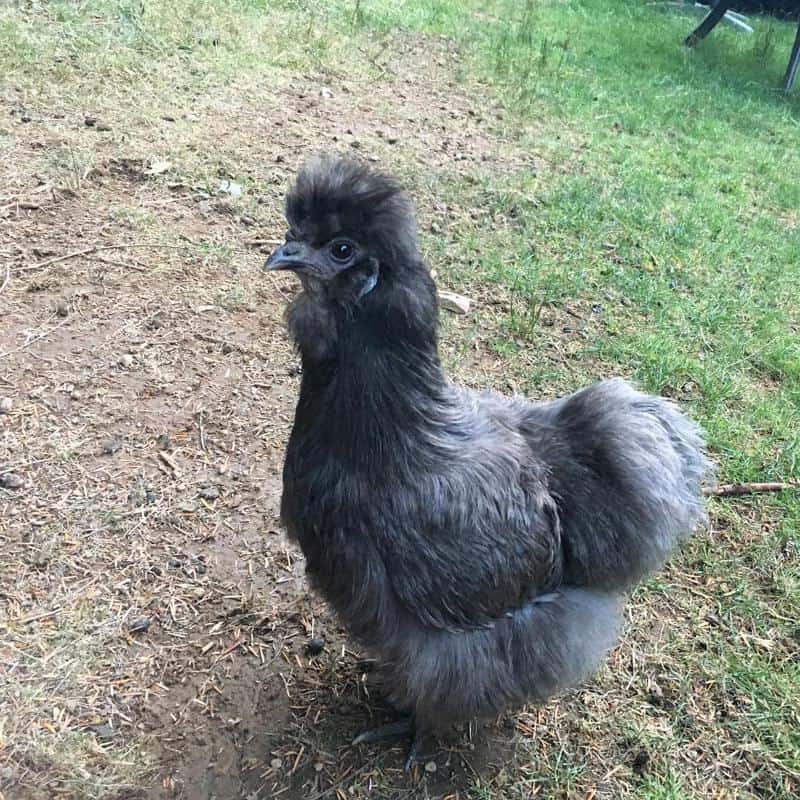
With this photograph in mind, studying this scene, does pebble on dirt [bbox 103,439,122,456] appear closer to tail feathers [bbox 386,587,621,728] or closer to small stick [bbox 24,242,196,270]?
small stick [bbox 24,242,196,270]

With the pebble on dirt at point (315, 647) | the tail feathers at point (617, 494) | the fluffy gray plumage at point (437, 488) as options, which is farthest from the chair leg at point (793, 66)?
the pebble on dirt at point (315, 647)

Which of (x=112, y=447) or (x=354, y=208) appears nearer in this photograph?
(x=354, y=208)

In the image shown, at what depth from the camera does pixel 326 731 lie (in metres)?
2.86

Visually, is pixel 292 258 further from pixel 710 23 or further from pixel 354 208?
pixel 710 23

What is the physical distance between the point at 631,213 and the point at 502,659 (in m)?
4.58

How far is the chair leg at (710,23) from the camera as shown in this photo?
11391mm

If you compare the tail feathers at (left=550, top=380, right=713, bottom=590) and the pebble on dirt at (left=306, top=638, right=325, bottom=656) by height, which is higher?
the tail feathers at (left=550, top=380, right=713, bottom=590)

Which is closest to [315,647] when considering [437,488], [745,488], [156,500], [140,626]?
[140,626]

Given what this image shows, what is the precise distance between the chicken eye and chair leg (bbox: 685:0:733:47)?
11.4 m

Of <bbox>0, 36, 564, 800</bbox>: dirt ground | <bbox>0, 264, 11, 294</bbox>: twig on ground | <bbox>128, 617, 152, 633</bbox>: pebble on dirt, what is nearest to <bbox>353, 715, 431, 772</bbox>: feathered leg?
<bbox>0, 36, 564, 800</bbox>: dirt ground

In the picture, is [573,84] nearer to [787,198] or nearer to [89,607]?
[787,198]

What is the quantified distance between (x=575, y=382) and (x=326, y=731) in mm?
2458

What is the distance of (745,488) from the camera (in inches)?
155

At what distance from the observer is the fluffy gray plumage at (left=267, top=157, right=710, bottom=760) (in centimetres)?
215
